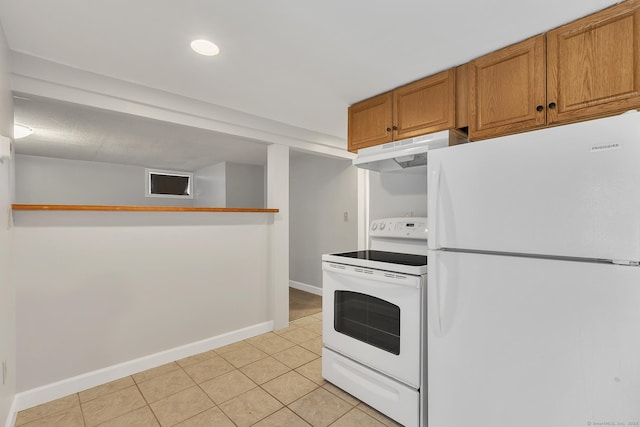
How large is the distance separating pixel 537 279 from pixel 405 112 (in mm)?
1420

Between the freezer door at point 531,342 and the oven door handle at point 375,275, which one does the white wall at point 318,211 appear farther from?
the freezer door at point 531,342

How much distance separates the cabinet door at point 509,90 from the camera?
1.61 meters

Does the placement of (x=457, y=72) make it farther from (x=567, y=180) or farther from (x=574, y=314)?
(x=574, y=314)

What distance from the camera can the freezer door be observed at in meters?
1.08

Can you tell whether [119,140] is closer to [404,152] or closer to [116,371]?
[116,371]

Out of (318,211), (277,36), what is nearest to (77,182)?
(318,211)

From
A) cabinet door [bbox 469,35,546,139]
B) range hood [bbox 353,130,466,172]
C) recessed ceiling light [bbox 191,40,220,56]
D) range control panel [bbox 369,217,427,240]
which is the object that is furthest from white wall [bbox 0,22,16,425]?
cabinet door [bbox 469,35,546,139]

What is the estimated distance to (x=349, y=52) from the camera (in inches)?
70.7

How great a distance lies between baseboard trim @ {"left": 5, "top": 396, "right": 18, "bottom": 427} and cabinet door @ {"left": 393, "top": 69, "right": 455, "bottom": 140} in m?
2.99

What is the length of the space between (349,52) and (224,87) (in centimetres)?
105

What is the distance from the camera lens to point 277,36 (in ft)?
5.37

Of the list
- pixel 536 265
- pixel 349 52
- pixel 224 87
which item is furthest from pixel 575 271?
pixel 224 87

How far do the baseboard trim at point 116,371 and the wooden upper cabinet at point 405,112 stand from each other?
220 cm

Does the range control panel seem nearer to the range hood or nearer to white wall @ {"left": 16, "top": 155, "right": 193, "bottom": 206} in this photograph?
the range hood
